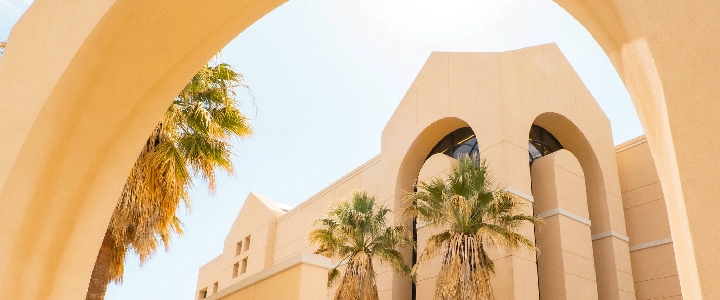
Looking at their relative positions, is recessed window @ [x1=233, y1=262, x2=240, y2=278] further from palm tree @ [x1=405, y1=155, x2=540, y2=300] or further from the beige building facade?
palm tree @ [x1=405, y1=155, x2=540, y2=300]

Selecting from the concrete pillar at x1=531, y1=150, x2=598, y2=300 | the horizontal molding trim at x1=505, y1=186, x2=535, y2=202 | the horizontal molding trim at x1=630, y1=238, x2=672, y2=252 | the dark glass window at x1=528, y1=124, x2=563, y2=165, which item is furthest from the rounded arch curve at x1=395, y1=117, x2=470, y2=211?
the horizontal molding trim at x1=630, y1=238, x2=672, y2=252

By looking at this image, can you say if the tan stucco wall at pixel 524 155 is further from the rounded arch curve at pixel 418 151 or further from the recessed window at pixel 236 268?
the recessed window at pixel 236 268

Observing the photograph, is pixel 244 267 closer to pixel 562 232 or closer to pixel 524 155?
pixel 524 155

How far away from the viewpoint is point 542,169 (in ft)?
69.6

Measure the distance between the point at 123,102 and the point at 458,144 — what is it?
20604mm

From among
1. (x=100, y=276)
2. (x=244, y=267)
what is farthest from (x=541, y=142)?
(x=244, y=267)

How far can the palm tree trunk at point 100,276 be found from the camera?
8508 mm

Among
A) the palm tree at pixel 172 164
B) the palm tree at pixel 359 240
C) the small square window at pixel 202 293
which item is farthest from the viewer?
the small square window at pixel 202 293

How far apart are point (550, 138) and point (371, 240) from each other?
9.74m

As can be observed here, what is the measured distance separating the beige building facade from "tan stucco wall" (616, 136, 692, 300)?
0.04 m

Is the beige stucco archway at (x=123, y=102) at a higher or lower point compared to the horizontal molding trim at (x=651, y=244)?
lower

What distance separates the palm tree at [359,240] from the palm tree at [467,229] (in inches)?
98.8

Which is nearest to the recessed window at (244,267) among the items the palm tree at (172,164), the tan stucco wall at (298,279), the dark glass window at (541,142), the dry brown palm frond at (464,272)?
the dark glass window at (541,142)

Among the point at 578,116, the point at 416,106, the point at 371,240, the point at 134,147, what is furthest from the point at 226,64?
the point at 578,116
